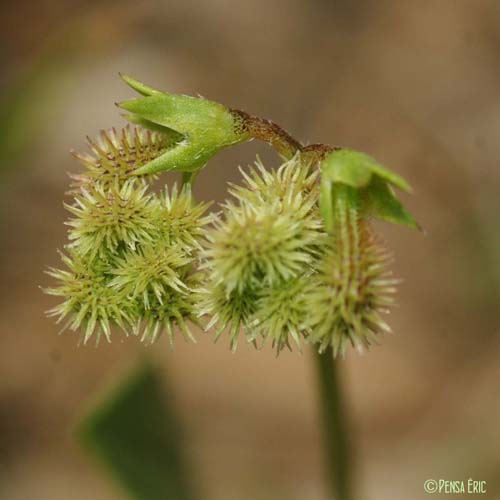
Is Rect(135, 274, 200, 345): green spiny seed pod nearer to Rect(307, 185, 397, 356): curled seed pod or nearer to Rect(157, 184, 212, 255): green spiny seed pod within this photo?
Rect(157, 184, 212, 255): green spiny seed pod

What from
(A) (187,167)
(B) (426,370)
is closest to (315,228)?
(A) (187,167)

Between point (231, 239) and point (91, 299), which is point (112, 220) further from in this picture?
point (231, 239)

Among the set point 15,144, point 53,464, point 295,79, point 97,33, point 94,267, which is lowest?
point 53,464

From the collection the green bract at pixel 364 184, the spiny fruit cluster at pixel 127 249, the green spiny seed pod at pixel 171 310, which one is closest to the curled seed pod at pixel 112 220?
the spiny fruit cluster at pixel 127 249

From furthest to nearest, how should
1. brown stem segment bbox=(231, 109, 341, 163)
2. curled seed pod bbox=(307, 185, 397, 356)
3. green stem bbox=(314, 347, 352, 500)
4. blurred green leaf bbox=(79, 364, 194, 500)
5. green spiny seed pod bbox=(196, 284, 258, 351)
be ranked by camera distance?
blurred green leaf bbox=(79, 364, 194, 500), green stem bbox=(314, 347, 352, 500), brown stem segment bbox=(231, 109, 341, 163), green spiny seed pod bbox=(196, 284, 258, 351), curled seed pod bbox=(307, 185, 397, 356)

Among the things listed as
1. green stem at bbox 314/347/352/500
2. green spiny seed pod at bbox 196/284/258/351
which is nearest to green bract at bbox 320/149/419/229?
green spiny seed pod at bbox 196/284/258/351

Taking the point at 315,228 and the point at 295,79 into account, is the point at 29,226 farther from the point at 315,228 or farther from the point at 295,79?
the point at 315,228

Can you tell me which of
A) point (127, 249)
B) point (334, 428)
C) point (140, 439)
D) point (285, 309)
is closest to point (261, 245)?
point (285, 309)

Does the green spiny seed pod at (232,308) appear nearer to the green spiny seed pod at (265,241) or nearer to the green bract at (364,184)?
the green spiny seed pod at (265,241)
